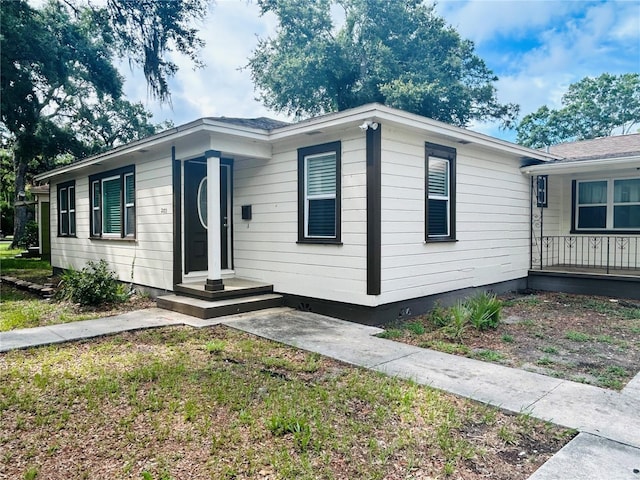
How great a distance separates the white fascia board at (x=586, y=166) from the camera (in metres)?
8.24

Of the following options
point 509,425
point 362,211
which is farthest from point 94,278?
point 509,425

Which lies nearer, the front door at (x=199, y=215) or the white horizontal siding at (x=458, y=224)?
the white horizontal siding at (x=458, y=224)

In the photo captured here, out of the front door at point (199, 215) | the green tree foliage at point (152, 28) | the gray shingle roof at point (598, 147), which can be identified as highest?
the green tree foliage at point (152, 28)

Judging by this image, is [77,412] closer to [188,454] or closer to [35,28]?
[188,454]

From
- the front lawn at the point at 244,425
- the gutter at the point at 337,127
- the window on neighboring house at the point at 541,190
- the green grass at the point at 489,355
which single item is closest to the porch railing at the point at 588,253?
the window on neighboring house at the point at 541,190

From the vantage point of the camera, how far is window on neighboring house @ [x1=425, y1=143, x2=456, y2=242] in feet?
23.0

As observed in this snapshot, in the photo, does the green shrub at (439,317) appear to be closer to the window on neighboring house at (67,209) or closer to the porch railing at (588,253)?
the porch railing at (588,253)

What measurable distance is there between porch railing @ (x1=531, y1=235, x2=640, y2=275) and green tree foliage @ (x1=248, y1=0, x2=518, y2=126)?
415 inches

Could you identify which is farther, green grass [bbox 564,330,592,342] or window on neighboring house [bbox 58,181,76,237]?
window on neighboring house [bbox 58,181,76,237]

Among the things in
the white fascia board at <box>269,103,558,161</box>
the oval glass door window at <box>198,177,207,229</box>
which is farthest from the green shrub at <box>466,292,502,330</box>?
the oval glass door window at <box>198,177,207,229</box>

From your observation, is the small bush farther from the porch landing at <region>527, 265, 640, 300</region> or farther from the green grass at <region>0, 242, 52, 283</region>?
the green grass at <region>0, 242, 52, 283</region>

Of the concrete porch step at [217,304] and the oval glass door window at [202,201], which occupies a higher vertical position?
the oval glass door window at [202,201]

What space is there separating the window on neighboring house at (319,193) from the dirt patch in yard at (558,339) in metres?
1.79

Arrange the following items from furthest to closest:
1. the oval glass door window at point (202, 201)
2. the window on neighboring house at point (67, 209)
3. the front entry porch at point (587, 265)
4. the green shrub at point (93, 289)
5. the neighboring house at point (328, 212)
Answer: the window on neighboring house at point (67, 209) → the front entry porch at point (587, 265) → the oval glass door window at point (202, 201) → the green shrub at point (93, 289) → the neighboring house at point (328, 212)
